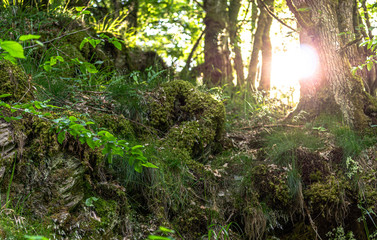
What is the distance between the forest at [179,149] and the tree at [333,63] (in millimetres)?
18

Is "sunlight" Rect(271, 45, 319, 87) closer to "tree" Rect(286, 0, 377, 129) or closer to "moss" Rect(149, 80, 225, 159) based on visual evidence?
"tree" Rect(286, 0, 377, 129)

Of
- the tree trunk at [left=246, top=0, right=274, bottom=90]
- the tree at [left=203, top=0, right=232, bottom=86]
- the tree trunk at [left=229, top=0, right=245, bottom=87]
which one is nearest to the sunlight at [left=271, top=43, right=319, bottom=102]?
the tree trunk at [left=246, top=0, right=274, bottom=90]

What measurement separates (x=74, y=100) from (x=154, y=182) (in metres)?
1.60

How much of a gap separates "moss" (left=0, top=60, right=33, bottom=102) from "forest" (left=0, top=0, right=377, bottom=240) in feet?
0.04

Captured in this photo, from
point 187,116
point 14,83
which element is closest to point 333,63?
point 187,116

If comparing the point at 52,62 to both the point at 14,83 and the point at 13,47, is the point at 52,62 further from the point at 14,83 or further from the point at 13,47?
the point at 13,47

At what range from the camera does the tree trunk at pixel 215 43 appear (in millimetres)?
8227

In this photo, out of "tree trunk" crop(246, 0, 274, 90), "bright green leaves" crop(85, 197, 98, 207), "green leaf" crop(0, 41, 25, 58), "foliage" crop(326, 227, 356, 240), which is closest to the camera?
"green leaf" crop(0, 41, 25, 58)

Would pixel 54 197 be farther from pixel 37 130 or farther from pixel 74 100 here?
pixel 74 100

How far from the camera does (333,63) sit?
4910 millimetres

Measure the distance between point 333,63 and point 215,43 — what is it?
4020 millimetres

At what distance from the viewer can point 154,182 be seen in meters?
3.47

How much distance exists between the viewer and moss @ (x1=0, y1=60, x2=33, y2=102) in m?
3.12

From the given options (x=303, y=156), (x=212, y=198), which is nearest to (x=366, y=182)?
(x=303, y=156)
